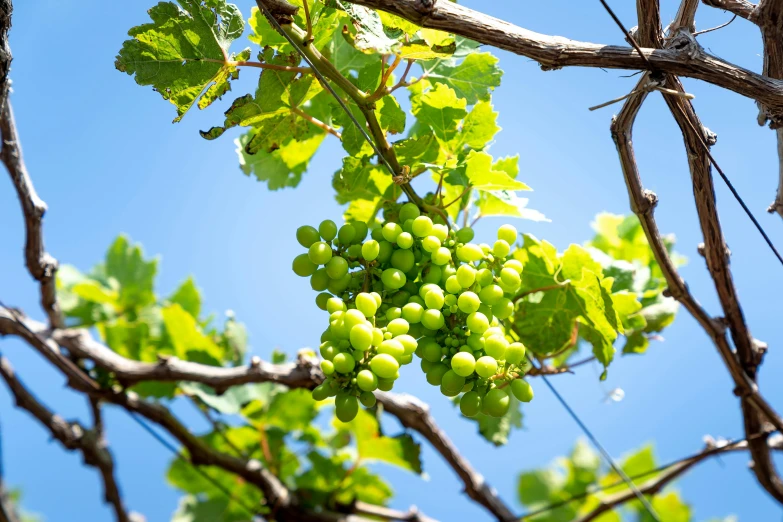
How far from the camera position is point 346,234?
31.2 inches

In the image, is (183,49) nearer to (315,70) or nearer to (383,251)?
(315,70)

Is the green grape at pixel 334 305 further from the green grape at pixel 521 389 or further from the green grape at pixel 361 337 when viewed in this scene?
the green grape at pixel 521 389

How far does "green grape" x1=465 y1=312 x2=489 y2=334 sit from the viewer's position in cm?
73

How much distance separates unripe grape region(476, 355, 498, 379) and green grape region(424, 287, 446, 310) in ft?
0.26

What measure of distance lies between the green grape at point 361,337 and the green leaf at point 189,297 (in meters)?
1.30

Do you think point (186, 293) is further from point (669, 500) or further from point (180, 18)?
point (669, 500)

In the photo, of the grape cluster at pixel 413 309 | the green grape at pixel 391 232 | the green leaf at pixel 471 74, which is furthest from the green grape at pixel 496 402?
the green leaf at pixel 471 74

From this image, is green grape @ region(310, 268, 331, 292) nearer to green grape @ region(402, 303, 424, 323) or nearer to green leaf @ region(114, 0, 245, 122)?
green grape @ region(402, 303, 424, 323)

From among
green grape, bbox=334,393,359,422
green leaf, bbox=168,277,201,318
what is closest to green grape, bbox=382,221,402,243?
green grape, bbox=334,393,359,422

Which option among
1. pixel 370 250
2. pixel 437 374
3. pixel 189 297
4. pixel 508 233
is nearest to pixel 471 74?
pixel 508 233

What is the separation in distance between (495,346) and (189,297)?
1.34m

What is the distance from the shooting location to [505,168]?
1065 millimetres

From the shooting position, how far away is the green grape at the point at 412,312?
0.73 metres

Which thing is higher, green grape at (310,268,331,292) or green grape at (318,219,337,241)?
green grape at (318,219,337,241)
